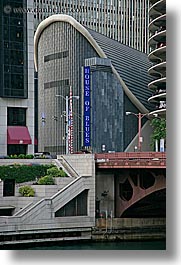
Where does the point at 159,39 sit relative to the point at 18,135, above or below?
above

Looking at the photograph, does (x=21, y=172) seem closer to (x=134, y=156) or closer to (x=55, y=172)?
(x=55, y=172)

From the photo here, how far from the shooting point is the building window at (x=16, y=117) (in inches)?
1158

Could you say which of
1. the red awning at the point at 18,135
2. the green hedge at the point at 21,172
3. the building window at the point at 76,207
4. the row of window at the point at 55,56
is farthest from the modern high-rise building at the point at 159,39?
the building window at the point at 76,207

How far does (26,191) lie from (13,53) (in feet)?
23.7

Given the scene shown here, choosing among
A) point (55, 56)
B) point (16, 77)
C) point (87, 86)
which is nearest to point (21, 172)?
point (16, 77)

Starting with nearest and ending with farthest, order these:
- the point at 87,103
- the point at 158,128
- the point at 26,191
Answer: the point at 26,191 < the point at 158,128 < the point at 87,103

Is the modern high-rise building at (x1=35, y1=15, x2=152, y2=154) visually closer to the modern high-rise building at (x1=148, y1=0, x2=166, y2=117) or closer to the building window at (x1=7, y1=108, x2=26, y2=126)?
the modern high-rise building at (x1=148, y1=0, x2=166, y2=117)

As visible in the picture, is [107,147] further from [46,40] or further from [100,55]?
[46,40]

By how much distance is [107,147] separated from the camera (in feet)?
149

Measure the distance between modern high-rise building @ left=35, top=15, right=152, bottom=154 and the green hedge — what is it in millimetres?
18281

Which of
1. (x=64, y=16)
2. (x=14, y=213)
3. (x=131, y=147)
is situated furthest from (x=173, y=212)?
(x=64, y=16)

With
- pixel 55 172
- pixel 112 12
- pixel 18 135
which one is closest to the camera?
pixel 55 172

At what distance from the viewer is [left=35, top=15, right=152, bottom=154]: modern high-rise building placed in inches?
1795

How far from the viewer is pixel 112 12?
31.8 meters
